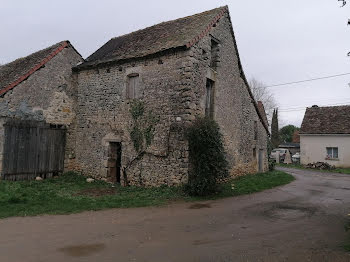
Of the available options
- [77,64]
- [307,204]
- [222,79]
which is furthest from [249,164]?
[77,64]

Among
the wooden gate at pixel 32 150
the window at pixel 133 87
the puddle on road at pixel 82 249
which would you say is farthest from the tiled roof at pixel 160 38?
the puddle on road at pixel 82 249

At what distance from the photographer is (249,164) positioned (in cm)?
1603

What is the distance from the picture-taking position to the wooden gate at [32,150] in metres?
11.6

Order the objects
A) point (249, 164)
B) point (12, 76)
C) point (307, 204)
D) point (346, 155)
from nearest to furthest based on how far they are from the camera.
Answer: point (307, 204)
point (12, 76)
point (249, 164)
point (346, 155)

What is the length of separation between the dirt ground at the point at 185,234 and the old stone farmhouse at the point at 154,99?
→ 3.05 m

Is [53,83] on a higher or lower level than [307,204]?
higher

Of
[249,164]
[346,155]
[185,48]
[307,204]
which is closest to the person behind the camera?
[307,204]

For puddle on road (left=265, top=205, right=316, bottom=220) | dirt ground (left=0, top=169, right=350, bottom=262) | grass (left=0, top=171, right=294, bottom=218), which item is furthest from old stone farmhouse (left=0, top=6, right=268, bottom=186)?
puddle on road (left=265, top=205, right=316, bottom=220)

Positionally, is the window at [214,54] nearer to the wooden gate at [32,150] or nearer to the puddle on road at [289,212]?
the puddle on road at [289,212]

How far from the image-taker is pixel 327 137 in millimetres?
25000

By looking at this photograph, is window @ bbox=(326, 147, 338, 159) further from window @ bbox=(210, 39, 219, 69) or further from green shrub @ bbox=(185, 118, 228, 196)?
green shrub @ bbox=(185, 118, 228, 196)

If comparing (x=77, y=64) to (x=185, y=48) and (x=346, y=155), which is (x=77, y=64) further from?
(x=346, y=155)

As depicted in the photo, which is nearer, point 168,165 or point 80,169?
point 168,165

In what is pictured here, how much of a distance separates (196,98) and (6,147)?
8015mm
